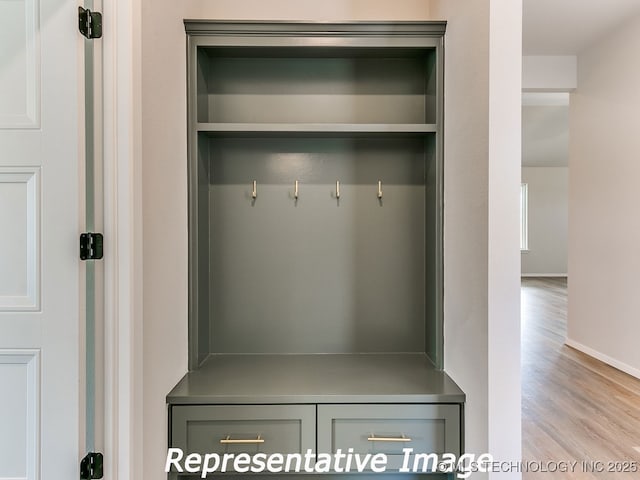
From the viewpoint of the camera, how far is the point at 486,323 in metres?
1.42

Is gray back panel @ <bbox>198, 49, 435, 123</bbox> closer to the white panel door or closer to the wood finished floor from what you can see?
the white panel door

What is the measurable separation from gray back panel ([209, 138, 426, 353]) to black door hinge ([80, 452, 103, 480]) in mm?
872

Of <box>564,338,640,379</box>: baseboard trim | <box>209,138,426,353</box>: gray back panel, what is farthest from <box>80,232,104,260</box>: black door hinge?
<box>564,338,640,379</box>: baseboard trim

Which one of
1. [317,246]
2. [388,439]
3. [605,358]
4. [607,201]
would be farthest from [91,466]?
[607,201]

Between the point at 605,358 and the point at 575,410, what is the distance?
135cm

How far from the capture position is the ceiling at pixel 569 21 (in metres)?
3.26

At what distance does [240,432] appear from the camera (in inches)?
64.9

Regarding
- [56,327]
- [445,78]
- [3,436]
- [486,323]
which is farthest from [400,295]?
[3,436]

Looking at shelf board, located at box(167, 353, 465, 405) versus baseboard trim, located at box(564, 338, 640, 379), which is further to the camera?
baseboard trim, located at box(564, 338, 640, 379)

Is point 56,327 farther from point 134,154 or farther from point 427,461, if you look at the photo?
point 427,461

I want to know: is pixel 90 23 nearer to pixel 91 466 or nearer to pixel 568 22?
pixel 91 466

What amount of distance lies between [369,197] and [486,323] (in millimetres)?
948

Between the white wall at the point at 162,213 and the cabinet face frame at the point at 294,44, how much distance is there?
0.04 m

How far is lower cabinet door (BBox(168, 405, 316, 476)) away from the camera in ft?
5.37
